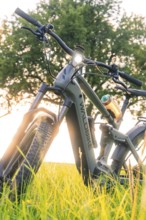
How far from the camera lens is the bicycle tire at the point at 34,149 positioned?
2748 millimetres

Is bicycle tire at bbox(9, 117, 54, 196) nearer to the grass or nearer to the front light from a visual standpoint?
the grass

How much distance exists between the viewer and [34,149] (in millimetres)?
2828

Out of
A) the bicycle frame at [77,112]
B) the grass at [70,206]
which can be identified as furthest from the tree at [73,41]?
the grass at [70,206]

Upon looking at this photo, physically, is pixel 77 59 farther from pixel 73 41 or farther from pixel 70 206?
pixel 73 41

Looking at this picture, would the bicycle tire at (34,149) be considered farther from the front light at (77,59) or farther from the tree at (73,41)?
the tree at (73,41)

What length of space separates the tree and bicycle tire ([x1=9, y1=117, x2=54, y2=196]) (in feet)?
83.7

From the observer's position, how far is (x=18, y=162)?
2.99 meters

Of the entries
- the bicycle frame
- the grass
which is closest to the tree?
the bicycle frame

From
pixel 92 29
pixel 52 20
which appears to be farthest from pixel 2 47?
pixel 92 29

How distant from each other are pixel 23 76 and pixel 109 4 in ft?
27.3

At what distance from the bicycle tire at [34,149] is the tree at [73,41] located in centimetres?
2551

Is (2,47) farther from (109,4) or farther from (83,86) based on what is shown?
(83,86)

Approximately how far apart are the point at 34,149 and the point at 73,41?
88.4 feet

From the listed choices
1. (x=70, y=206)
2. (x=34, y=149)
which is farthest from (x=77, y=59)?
(x=70, y=206)
